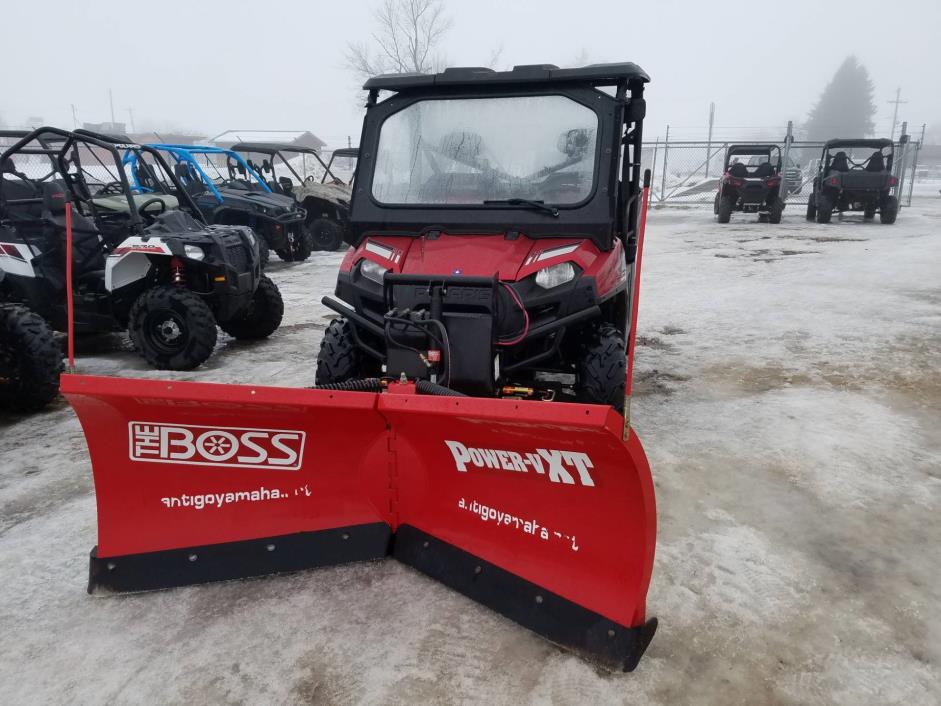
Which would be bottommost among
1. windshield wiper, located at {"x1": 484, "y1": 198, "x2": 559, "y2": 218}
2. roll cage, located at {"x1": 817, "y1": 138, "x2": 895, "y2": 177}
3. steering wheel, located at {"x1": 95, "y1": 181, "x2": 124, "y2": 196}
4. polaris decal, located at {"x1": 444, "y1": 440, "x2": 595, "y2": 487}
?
polaris decal, located at {"x1": 444, "y1": 440, "x2": 595, "y2": 487}

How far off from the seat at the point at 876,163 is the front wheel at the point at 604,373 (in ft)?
52.2

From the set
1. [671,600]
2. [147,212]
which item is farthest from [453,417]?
[147,212]

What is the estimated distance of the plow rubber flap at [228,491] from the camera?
2.59 metres

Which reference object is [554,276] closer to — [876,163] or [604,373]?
[604,373]

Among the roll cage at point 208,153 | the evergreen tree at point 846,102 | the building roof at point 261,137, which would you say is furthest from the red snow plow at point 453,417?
the evergreen tree at point 846,102

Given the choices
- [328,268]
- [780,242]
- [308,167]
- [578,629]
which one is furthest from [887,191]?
[578,629]

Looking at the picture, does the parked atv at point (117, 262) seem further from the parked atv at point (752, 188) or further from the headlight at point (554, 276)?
the parked atv at point (752, 188)

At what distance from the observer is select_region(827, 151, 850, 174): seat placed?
16.6 meters

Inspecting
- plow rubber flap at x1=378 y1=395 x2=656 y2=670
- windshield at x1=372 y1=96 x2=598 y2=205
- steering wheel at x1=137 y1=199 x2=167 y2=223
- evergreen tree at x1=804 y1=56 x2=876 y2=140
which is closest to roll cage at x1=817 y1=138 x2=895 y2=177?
windshield at x1=372 y1=96 x2=598 y2=205

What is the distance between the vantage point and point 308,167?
70.9ft

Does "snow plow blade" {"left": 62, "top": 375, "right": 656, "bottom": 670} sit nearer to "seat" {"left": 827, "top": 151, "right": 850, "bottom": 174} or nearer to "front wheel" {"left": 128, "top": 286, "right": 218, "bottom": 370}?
"front wheel" {"left": 128, "top": 286, "right": 218, "bottom": 370}

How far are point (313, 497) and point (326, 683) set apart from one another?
2.43ft

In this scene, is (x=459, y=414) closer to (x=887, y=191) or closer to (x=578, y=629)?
(x=578, y=629)

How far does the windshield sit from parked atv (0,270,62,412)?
2.40 m
